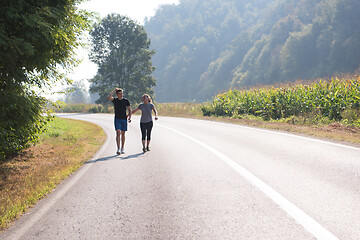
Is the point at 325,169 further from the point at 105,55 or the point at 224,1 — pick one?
the point at 224,1

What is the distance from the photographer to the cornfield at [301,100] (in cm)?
1485

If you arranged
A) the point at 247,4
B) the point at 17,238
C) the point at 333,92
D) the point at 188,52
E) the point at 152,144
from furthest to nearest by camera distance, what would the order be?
the point at 247,4
the point at 188,52
the point at 333,92
the point at 152,144
the point at 17,238

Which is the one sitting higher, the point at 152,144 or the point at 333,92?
the point at 333,92

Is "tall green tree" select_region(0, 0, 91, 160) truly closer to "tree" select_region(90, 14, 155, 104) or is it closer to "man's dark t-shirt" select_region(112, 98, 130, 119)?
"man's dark t-shirt" select_region(112, 98, 130, 119)

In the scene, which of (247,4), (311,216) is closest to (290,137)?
(311,216)

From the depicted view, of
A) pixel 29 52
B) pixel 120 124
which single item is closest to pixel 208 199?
pixel 29 52

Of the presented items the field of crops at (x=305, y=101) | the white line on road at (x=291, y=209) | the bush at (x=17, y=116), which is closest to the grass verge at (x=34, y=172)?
the bush at (x=17, y=116)

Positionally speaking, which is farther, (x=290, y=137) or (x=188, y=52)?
(x=188, y=52)

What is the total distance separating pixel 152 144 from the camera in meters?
10.8

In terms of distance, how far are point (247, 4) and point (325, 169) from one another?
17257 cm

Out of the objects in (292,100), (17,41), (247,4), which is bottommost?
(292,100)

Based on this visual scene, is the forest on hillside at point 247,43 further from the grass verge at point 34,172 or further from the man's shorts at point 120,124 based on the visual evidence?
the grass verge at point 34,172

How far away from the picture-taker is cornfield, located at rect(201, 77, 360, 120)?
14852 millimetres

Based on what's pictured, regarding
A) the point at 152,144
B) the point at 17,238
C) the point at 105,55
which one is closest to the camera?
the point at 17,238
